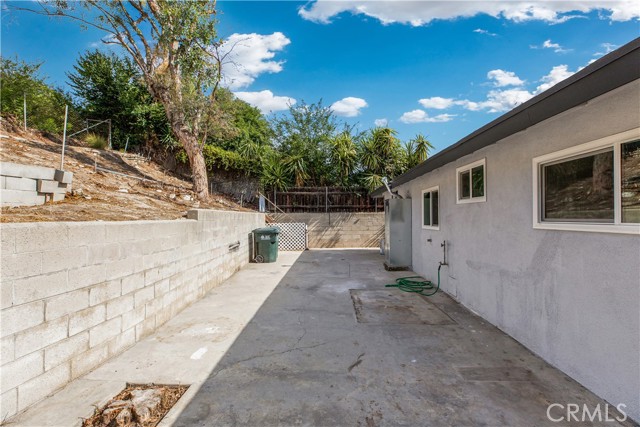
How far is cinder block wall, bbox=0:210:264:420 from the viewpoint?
2131 millimetres

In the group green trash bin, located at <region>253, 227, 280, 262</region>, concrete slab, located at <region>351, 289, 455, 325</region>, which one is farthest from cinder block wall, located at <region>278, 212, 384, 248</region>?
concrete slab, located at <region>351, 289, 455, 325</region>

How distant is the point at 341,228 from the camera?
13.3m

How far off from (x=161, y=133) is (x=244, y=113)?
21.2ft

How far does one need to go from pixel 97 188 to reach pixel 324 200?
8816 millimetres

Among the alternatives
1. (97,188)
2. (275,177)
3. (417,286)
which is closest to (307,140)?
(275,177)

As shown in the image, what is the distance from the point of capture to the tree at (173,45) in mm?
10617

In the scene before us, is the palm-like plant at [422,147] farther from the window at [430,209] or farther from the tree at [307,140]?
the window at [430,209]

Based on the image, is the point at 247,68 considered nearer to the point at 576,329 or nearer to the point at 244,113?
the point at 244,113

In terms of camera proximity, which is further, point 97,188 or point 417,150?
point 417,150

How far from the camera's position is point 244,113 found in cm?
2031

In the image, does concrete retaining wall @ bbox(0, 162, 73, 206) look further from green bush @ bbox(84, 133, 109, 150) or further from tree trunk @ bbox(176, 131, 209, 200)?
green bush @ bbox(84, 133, 109, 150)

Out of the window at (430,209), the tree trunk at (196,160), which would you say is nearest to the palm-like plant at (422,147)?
the window at (430,209)

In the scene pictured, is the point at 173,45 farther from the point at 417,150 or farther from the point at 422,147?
the point at 422,147

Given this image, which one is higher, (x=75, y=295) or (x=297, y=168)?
(x=297, y=168)
